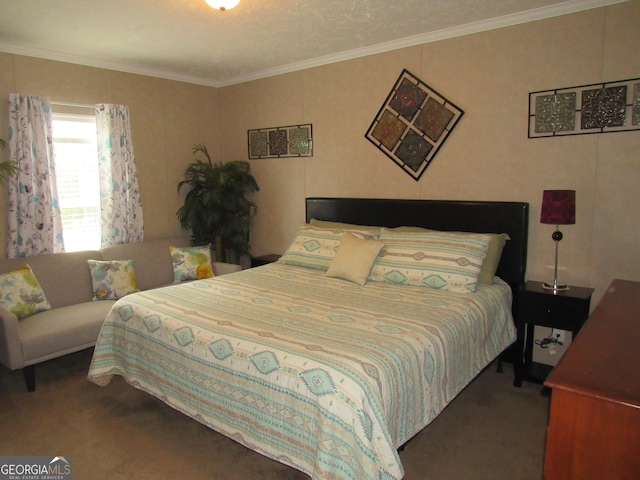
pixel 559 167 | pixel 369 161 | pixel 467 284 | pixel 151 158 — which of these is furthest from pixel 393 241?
pixel 151 158

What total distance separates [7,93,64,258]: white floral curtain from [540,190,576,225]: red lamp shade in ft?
13.1

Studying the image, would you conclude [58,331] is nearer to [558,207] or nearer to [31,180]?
[31,180]

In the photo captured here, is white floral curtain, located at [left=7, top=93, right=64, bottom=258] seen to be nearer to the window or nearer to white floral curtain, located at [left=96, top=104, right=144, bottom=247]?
the window

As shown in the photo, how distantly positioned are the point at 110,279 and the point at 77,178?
1066 millimetres

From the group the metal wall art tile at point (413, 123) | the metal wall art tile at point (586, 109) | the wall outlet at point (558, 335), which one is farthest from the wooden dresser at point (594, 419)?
the metal wall art tile at point (413, 123)

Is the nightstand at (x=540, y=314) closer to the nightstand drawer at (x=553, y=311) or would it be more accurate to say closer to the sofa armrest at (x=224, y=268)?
the nightstand drawer at (x=553, y=311)

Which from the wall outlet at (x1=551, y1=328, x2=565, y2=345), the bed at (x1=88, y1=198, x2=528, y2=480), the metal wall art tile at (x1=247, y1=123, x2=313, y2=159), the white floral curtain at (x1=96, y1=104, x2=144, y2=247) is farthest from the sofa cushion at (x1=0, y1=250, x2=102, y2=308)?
the wall outlet at (x1=551, y1=328, x2=565, y2=345)

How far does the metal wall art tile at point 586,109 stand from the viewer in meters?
2.81

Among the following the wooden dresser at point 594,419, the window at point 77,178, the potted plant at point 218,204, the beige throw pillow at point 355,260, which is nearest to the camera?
the wooden dresser at point 594,419

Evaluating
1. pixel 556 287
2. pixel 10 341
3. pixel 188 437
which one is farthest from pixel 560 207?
pixel 10 341

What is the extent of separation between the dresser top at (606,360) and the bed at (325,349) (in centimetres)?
69

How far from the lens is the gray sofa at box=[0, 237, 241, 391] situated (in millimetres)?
2979

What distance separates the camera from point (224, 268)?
14.6ft

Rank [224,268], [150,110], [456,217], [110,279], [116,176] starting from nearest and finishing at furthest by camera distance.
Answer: [456,217] < [110,279] < [116,176] < [224,268] < [150,110]
